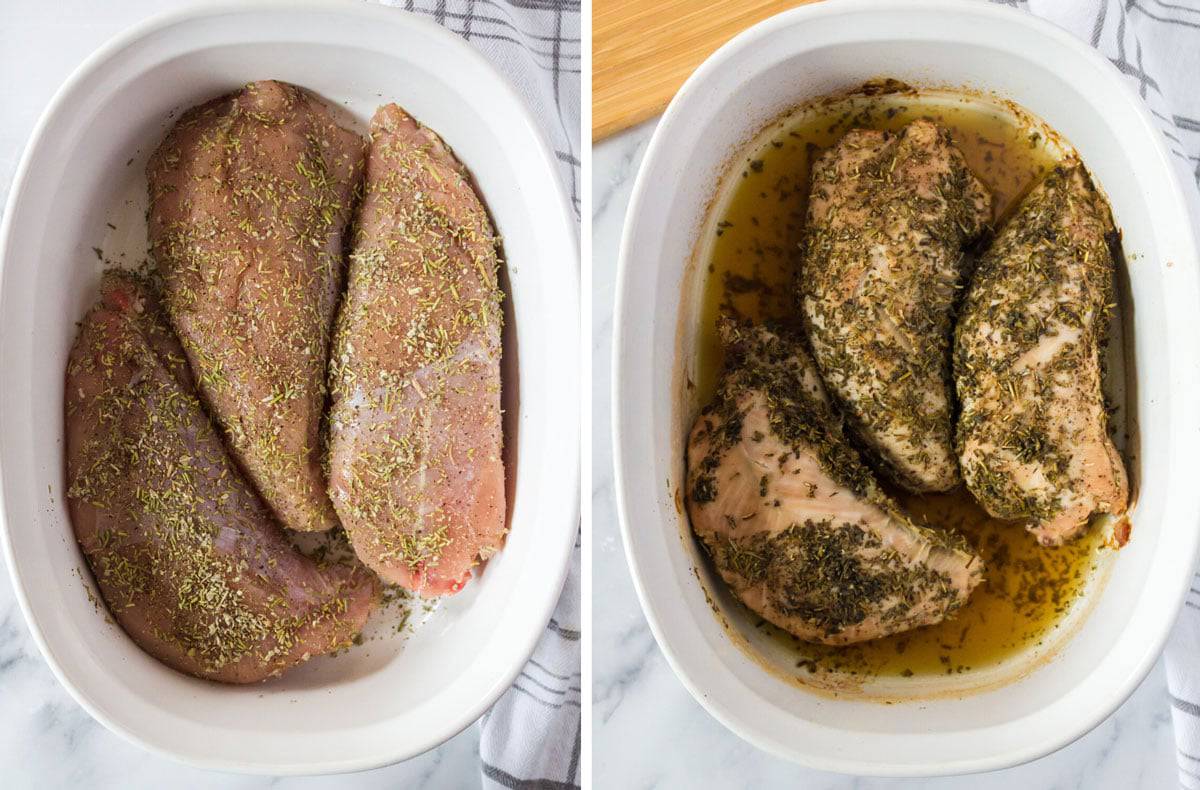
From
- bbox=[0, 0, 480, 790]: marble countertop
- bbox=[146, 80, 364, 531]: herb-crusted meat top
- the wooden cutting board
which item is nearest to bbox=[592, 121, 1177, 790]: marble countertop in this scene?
the wooden cutting board

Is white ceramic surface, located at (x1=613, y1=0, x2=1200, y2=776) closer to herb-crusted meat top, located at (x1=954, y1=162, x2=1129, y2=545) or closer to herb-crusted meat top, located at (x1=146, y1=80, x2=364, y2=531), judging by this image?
herb-crusted meat top, located at (x1=954, y1=162, x2=1129, y2=545)

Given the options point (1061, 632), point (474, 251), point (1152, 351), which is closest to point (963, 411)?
point (1152, 351)

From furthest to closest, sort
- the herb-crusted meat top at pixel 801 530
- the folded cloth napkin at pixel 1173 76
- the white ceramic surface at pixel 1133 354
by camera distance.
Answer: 1. the folded cloth napkin at pixel 1173 76
2. the herb-crusted meat top at pixel 801 530
3. the white ceramic surface at pixel 1133 354

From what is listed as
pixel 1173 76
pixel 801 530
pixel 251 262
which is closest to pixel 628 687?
pixel 801 530

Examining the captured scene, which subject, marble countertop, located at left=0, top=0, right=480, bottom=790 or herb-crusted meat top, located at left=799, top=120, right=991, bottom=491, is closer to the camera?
herb-crusted meat top, located at left=799, top=120, right=991, bottom=491

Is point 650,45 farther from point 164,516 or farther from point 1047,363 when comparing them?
point 164,516

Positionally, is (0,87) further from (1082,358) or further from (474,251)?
(1082,358)

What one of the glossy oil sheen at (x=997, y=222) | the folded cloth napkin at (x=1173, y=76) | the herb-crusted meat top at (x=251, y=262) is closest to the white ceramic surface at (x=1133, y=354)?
the glossy oil sheen at (x=997, y=222)

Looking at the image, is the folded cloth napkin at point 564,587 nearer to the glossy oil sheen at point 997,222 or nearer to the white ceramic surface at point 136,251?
the white ceramic surface at point 136,251
